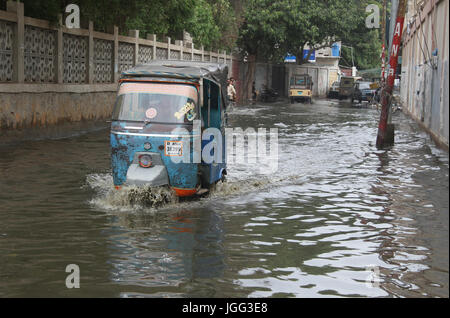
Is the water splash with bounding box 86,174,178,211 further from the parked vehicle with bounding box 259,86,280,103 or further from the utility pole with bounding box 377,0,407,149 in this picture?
the parked vehicle with bounding box 259,86,280,103

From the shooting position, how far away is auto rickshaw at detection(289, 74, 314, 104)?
171 feet

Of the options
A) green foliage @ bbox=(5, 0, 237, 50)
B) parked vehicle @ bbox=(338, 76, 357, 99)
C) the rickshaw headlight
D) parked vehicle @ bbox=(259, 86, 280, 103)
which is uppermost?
green foliage @ bbox=(5, 0, 237, 50)

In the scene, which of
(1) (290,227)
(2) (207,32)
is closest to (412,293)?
(1) (290,227)

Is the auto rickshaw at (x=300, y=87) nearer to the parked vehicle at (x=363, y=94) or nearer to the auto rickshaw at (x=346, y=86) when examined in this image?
the parked vehicle at (x=363, y=94)

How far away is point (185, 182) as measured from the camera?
10.4 metres

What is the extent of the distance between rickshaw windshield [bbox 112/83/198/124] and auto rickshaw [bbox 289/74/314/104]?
1665 inches

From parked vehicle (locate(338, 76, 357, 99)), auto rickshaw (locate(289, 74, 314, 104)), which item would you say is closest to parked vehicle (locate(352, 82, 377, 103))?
auto rickshaw (locate(289, 74, 314, 104))

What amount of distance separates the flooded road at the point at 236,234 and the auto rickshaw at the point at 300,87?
37207 millimetres

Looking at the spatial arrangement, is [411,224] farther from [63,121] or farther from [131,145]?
[63,121]

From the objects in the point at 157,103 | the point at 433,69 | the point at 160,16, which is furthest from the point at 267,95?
the point at 157,103

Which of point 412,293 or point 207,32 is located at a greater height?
point 207,32

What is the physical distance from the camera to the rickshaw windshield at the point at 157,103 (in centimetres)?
1045

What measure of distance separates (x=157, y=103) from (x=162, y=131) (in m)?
0.52
